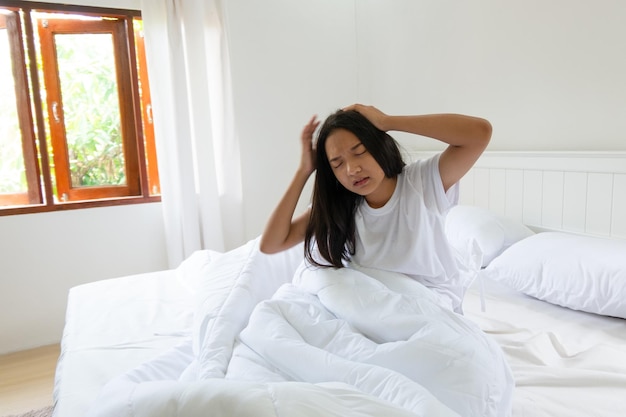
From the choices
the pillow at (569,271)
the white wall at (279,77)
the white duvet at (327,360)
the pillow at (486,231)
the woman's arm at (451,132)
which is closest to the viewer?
the white duvet at (327,360)

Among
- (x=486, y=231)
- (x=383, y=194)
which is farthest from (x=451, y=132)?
(x=486, y=231)

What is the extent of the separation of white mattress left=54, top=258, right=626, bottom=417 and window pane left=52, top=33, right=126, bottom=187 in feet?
3.70

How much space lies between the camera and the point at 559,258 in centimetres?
149

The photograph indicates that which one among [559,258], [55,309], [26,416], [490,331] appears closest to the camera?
[490,331]

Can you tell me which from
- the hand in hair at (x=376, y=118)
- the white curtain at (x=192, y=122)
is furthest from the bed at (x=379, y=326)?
the white curtain at (x=192, y=122)

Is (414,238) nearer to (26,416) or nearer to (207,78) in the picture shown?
(26,416)

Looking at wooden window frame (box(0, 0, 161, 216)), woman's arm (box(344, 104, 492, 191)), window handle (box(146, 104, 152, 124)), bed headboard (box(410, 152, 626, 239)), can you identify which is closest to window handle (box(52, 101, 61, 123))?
wooden window frame (box(0, 0, 161, 216))

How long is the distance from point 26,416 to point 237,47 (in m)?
2.24

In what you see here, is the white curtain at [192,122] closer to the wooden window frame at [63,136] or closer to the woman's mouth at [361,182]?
the wooden window frame at [63,136]

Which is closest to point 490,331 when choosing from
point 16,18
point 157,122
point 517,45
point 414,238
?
point 414,238

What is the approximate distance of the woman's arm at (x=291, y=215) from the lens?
1.27 meters

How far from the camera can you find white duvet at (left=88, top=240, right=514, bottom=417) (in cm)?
62

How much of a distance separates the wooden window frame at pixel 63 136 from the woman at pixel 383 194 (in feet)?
5.54

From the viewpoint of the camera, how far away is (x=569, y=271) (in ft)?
4.71
